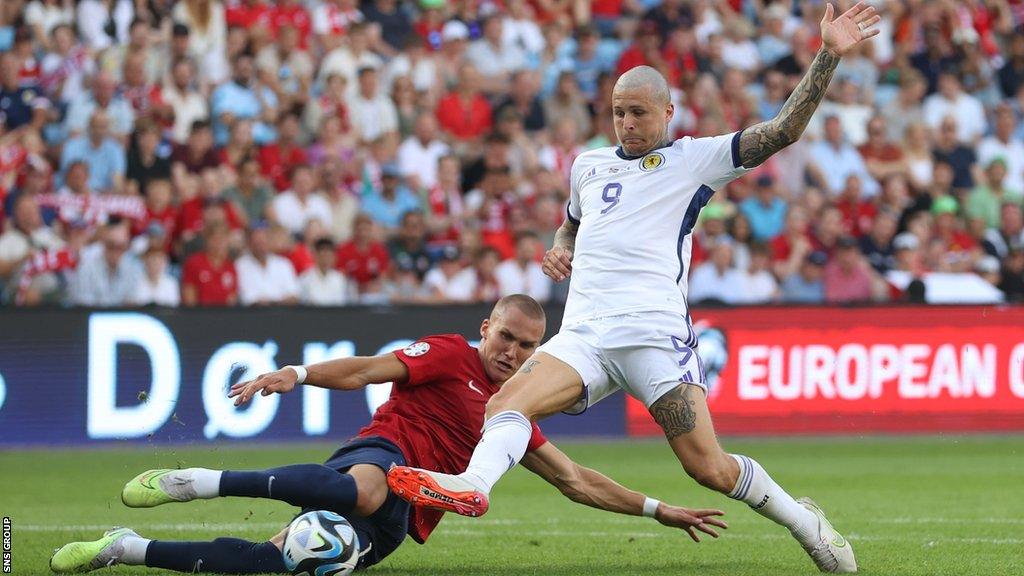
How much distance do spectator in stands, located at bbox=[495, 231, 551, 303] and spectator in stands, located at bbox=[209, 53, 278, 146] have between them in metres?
3.01

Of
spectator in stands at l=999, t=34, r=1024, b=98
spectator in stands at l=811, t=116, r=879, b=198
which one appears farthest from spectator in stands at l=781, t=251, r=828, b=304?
spectator in stands at l=999, t=34, r=1024, b=98

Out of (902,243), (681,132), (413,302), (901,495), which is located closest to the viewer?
(901,495)

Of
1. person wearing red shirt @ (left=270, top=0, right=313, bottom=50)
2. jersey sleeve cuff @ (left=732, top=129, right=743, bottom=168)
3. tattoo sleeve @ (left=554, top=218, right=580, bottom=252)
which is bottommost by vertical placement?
tattoo sleeve @ (left=554, top=218, right=580, bottom=252)

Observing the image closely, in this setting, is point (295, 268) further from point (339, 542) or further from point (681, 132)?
point (339, 542)

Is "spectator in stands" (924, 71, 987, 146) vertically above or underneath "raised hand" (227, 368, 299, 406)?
above

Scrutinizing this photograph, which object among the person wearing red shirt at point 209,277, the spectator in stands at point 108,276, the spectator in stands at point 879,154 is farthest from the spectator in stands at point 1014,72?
the spectator in stands at point 108,276

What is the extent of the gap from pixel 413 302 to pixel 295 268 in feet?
4.53

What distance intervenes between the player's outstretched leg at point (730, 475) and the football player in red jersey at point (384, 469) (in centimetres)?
19

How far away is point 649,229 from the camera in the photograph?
278 inches

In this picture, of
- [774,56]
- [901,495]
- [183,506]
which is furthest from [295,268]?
[774,56]

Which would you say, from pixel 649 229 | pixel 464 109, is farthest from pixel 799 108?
pixel 464 109

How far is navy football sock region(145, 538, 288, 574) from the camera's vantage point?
6.59m

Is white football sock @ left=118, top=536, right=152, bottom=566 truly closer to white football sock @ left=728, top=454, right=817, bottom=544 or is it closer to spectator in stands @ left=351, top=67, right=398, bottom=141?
white football sock @ left=728, top=454, right=817, bottom=544

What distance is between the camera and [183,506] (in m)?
10.3
